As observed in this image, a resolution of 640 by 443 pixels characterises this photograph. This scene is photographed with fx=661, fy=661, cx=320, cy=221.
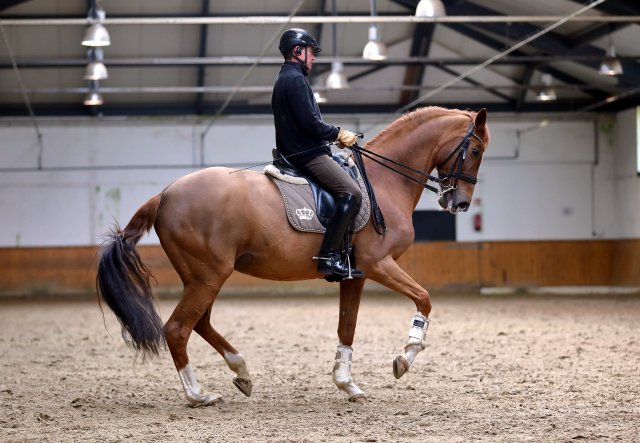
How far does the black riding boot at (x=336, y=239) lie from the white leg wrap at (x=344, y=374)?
31.2 inches

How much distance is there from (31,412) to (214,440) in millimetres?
1738

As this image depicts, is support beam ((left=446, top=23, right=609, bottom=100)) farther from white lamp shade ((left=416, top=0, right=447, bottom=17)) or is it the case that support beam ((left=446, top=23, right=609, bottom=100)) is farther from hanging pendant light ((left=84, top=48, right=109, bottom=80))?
hanging pendant light ((left=84, top=48, right=109, bottom=80))

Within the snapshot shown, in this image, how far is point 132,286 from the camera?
5078mm

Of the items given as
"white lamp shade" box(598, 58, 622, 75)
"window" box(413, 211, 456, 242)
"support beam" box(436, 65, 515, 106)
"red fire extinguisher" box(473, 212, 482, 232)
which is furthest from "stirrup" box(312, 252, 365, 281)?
"red fire extinguisher" box(473, 212, 482, 232)

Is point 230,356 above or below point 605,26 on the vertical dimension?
below

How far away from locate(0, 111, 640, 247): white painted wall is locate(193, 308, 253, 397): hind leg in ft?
45.7

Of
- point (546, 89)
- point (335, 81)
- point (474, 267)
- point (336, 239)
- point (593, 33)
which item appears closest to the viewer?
point (336, 239)

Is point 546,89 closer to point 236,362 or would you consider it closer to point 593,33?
point 593,33

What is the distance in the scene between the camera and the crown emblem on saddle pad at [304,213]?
16.6 feet

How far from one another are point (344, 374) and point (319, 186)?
1.54 metres

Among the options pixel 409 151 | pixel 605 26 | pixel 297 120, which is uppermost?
pixel 605 26

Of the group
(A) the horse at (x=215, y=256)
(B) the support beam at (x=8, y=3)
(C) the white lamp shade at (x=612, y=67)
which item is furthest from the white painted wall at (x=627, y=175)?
(B) the support beam at (x=8, y=3)

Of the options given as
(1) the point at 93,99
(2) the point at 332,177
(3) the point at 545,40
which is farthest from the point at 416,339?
(1) the point at 93,99

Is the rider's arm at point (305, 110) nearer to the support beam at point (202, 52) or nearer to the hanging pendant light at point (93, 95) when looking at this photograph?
the support beam at point (202, 52)
